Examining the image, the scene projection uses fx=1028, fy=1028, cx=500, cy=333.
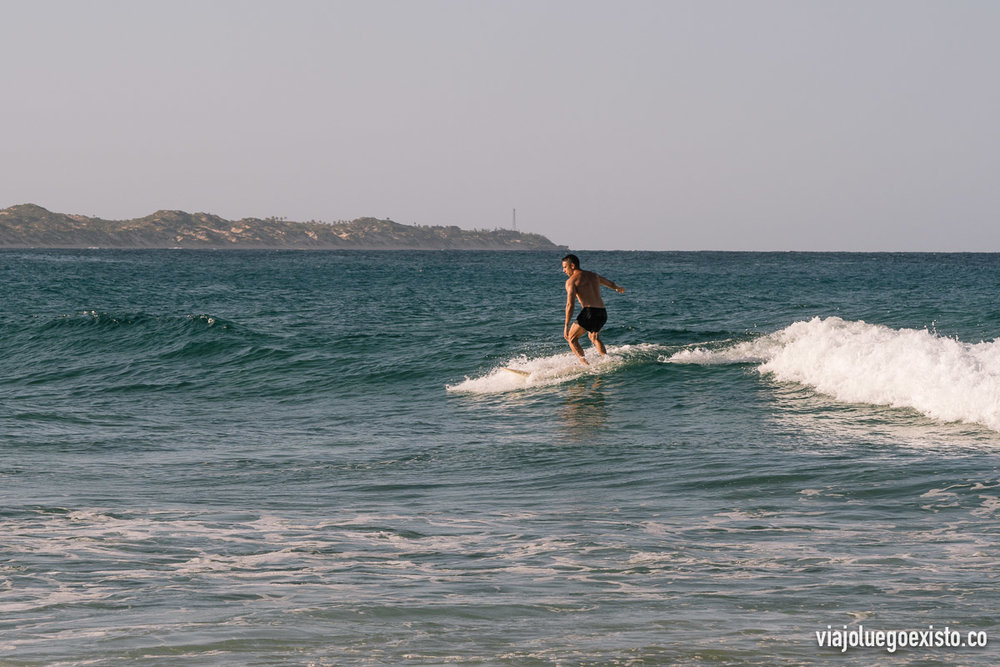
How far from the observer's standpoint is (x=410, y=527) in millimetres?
7301

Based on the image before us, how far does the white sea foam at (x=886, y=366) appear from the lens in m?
11.9

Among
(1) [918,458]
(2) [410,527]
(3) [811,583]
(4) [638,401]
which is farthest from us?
(4) [638,401]

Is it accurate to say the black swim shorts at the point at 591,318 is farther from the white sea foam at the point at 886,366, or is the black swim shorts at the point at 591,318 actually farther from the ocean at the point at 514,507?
the white sea foam at the point at 886,366

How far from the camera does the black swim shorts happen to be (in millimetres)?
16328

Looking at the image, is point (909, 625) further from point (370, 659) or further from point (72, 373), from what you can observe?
point (72, 373)

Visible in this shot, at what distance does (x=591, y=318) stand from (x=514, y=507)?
28.0ft

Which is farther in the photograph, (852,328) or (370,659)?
(852,328)

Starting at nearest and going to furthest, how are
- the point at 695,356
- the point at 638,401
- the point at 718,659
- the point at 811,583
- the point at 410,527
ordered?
the point at 718,659 < the point at 811,583 < the point at 410,527 < the point at 638,401 < the point at 695,356

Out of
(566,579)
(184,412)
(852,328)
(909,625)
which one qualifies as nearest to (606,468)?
(566,579)

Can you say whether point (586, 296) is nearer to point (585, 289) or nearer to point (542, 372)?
point (585, 289)

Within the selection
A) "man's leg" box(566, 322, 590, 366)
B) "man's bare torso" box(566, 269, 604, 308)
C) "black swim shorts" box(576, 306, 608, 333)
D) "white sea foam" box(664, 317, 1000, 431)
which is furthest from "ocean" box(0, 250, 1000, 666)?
"man's bare torso" box(566, 269, 604, 308)

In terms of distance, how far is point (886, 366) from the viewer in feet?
46.5

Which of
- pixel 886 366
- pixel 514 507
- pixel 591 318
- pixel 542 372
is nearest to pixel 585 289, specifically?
pixel 591 318

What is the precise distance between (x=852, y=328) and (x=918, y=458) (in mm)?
10383
